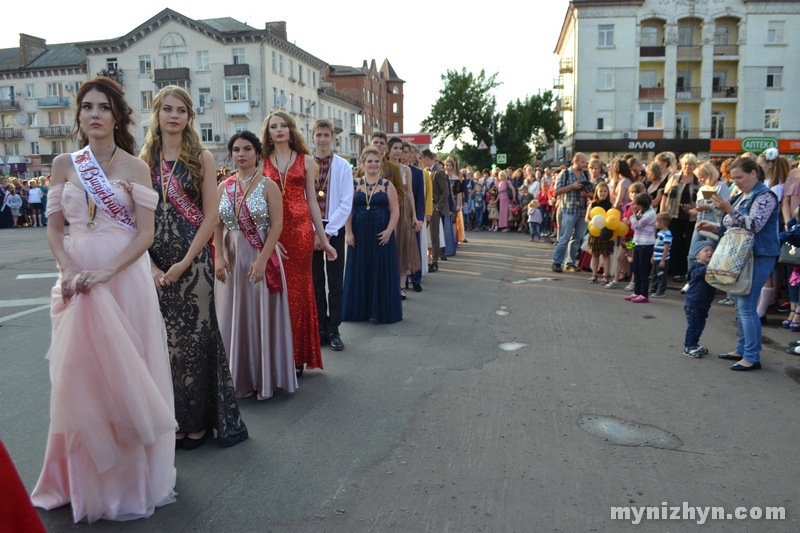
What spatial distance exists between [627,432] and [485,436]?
98cm

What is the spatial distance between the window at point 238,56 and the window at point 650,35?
35.1 m

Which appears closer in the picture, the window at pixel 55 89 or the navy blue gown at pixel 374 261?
the navy blue gown at pixel 374 261

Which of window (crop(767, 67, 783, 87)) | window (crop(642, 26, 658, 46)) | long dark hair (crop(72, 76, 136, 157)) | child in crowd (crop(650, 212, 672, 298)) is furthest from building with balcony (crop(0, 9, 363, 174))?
long dark hair (crop(72, 76, 136, 157))

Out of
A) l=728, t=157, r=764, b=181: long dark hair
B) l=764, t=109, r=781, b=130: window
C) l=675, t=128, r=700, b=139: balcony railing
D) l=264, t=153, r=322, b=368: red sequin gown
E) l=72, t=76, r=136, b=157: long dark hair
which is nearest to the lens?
l=72, t=76, r=136, b=157: long dark hair

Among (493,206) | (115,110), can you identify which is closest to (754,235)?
(115,110)

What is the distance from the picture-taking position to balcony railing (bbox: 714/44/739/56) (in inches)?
1988

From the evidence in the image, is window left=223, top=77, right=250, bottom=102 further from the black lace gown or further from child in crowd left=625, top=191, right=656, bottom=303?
the black lace gown

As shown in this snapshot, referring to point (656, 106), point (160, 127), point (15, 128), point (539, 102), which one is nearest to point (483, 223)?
point (160, 127)

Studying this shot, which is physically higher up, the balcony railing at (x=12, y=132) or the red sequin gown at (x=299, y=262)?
the balcony railing at (x=12, y=132)

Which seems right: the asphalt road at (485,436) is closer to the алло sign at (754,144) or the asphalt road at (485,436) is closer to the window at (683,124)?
the алло sign at (754,144)

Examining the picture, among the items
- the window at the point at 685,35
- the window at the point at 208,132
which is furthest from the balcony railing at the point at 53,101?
the window at the point at 685,35

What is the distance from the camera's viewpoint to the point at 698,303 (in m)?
6.27

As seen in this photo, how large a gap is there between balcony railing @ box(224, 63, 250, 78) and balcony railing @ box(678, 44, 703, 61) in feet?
121

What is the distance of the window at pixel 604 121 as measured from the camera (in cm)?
5094
